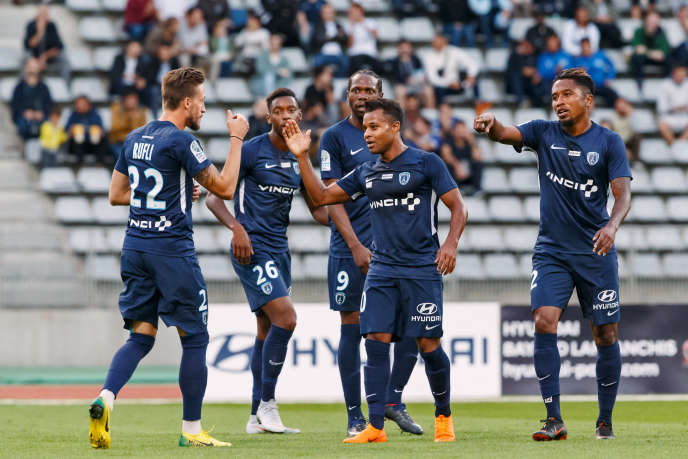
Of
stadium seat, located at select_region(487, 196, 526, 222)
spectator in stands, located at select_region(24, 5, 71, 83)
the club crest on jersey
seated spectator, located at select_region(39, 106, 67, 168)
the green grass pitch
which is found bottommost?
the green grass pitch

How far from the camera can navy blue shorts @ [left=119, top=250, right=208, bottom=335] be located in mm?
6883

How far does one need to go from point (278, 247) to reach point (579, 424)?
2.81 metres

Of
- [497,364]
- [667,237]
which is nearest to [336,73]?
[667,237]

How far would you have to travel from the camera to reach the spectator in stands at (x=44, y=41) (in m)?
17.8

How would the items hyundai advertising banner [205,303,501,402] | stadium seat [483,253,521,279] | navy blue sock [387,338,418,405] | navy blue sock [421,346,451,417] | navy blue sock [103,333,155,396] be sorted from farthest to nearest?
stadium seat [483,253,521,279], hyundai advertising banner [205,303,501,402], navy blue sock [387,338,418,405], navy blue sock [421,346,451,417], navy blue sock [103,333,155,396]

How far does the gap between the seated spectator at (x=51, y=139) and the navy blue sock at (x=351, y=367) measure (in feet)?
31.7

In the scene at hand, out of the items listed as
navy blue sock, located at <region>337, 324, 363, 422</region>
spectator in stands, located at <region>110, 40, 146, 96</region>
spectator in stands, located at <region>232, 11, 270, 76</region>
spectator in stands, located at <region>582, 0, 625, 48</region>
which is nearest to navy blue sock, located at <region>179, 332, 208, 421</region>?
navy blue sock, located at <region>337, 324, 363, 422</region>

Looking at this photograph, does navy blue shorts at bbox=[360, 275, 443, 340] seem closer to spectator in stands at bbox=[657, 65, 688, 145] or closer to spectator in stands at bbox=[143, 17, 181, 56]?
spectator in stands at bbox=[143, 17, 181, 56]

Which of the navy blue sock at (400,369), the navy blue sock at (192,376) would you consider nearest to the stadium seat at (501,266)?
the navy blue sock at (400,369)

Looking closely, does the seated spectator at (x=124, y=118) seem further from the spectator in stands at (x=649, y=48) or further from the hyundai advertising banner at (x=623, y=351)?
the spectator in stands at (x=649, y=48)

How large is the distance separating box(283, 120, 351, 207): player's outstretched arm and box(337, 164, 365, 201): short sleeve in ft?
0.08

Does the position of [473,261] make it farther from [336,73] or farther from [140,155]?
[140,155]

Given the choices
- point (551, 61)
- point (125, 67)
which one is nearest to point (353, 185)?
point (125, 67)

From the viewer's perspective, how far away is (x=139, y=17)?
18266 mm
